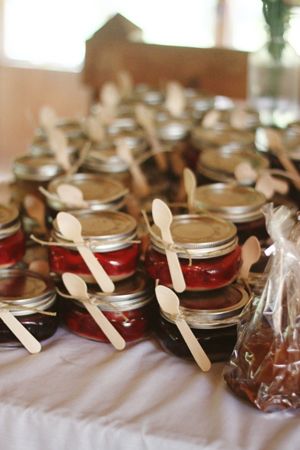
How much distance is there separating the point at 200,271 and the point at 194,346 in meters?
0.10

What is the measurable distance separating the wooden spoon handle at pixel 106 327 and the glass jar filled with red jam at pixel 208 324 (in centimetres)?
6

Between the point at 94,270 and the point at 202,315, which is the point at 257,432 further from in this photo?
the point at 94,270

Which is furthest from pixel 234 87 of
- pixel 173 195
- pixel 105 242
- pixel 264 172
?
pixel 105 242

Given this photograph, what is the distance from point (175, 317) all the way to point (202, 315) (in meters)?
0.03

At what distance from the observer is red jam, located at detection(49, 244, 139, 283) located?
0.96 meters

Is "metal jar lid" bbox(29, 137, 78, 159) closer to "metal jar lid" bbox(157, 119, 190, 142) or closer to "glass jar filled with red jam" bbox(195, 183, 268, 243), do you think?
"metal jar lid" bbox(157, 119, 190, 142)

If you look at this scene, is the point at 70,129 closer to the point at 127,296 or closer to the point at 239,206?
the point at 239,206

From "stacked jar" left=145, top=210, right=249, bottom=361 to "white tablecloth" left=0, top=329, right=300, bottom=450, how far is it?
3 centimetres

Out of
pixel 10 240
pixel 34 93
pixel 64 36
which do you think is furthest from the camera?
pixel 64 36

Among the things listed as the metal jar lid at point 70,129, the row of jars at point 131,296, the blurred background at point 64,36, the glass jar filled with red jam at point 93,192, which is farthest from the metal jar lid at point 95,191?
the blurred background at point 64,36

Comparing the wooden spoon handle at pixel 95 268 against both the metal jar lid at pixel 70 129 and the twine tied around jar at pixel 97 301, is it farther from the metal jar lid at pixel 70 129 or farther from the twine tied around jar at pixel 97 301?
the metal jar lid at pixel 70 129

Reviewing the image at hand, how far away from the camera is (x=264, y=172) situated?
4.05ft

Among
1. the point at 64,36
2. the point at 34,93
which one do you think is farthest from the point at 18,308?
the point at 64,36

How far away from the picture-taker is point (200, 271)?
0.92 metres
